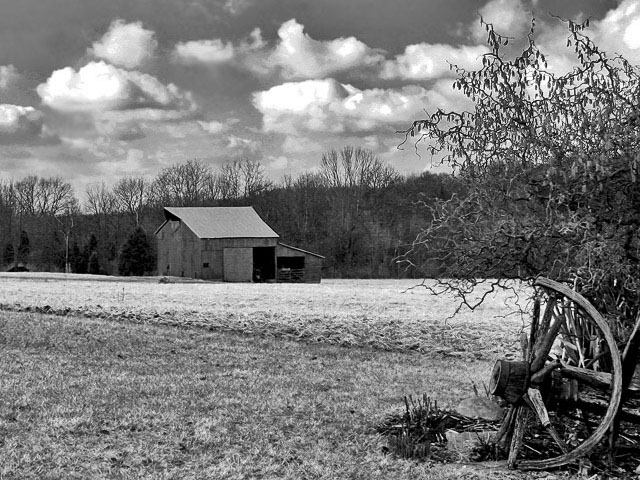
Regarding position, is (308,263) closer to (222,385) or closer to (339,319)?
(339,319)

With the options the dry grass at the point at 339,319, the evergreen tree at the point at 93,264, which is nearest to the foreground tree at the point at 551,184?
the dry grass at the point at 339,319

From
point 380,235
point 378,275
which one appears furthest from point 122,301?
point 380,235

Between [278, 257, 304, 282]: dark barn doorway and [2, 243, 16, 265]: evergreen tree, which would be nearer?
[278, 257, 304, 282]: dark barn doorway

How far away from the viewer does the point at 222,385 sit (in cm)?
982

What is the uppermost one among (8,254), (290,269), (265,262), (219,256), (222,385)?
(8,254)

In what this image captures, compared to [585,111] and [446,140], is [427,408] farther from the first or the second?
[585,111]

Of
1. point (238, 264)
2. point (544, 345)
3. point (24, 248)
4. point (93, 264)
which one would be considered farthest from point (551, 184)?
point (24, 248)

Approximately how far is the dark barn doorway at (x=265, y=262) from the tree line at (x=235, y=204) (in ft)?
50.9

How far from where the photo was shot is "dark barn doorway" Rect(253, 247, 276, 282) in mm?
53312

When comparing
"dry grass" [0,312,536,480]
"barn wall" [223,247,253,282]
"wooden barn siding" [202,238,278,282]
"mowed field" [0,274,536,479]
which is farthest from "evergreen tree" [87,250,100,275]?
"dry grass" [0,312,536,480]

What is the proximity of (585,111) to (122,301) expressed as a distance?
794 inches

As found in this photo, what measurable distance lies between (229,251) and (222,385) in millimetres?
41909

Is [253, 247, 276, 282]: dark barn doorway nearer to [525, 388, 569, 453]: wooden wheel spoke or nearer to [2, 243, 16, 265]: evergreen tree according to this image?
[2, 243, 16, 265]: evergreen tree

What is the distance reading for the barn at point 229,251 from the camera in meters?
51.1
